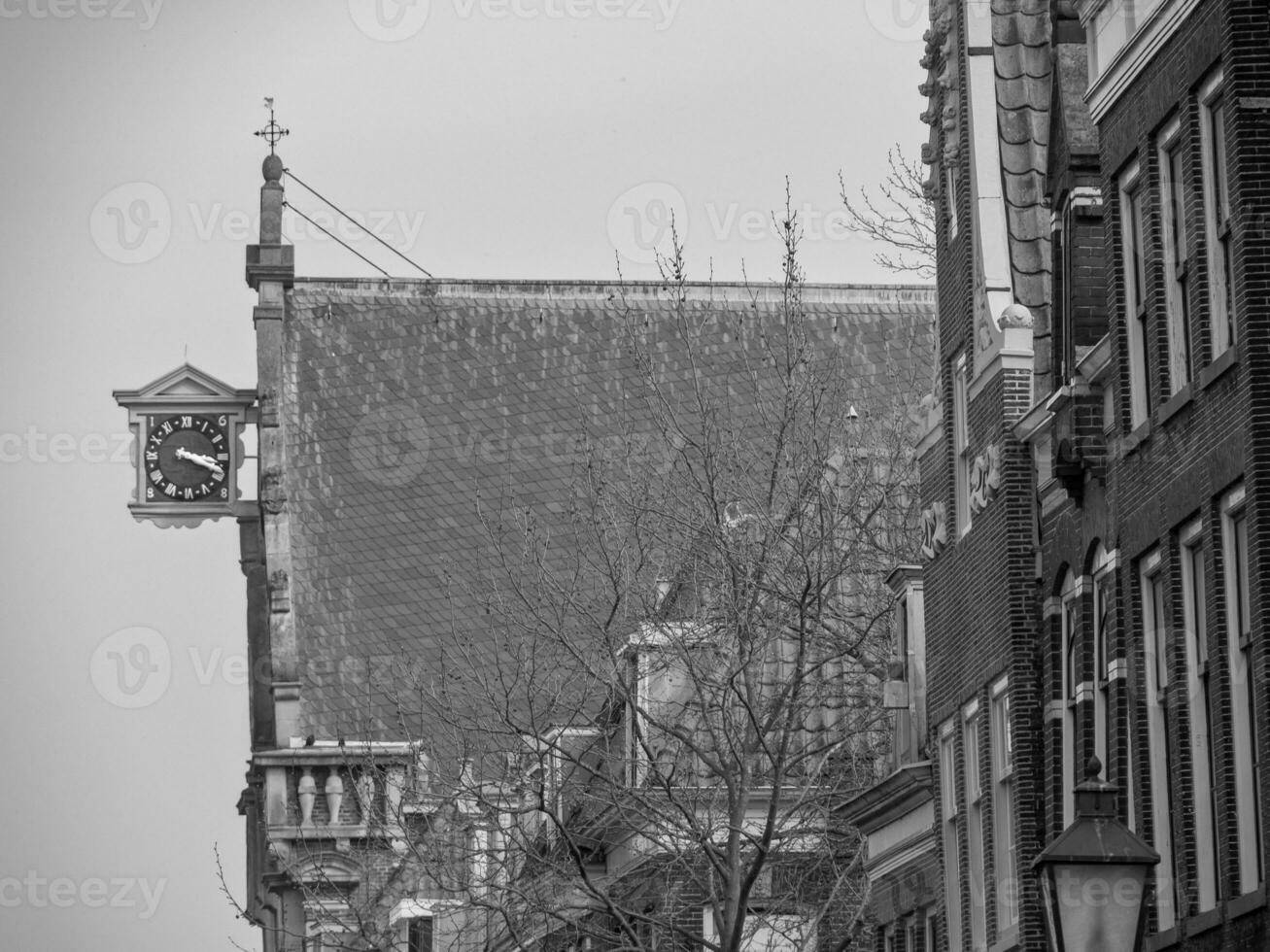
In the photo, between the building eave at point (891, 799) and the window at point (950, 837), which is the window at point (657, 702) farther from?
the window at point (950, 837)

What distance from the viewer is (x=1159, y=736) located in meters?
18.6

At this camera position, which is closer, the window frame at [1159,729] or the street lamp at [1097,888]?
the street lamp at [1097,888]

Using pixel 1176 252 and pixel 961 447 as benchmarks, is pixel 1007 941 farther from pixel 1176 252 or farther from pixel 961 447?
pixel 1176 252

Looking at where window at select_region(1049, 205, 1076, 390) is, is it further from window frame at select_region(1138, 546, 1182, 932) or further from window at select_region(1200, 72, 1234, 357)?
window at select_region(1200, 72, 1234, 357)

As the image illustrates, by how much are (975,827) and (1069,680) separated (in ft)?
9.03

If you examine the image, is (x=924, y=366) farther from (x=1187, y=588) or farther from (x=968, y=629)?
(x=1187, y=588)

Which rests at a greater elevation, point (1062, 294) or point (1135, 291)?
point (1062, 294)

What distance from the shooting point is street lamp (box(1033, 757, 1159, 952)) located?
1318 centimetres

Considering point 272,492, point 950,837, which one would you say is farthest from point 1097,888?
point 272,492

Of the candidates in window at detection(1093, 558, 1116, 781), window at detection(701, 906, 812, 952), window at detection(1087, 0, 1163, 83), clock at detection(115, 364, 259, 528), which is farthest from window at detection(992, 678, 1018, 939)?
clock at detection(115, 364, 259, 528)

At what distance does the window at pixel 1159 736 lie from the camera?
723 inches

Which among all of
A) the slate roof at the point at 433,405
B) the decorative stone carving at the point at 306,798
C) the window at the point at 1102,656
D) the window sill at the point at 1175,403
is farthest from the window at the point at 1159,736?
the slate roof at the point at 433,405

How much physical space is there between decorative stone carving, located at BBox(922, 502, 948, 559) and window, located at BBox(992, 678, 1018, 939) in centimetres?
218

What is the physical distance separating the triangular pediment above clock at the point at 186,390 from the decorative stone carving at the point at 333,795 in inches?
470
